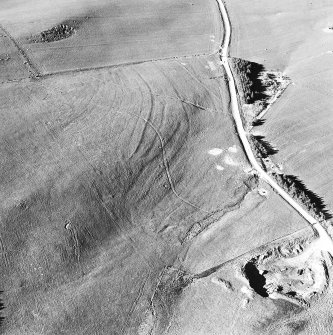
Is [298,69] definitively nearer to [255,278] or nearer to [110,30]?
[110,30]

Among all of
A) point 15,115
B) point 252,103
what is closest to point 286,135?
point 252,103

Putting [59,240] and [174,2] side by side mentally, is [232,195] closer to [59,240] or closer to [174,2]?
[59,240]

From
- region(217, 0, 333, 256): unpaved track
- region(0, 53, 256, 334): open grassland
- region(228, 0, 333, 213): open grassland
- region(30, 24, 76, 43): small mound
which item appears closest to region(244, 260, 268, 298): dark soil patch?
region(0, 53, 256, 334): open grassland

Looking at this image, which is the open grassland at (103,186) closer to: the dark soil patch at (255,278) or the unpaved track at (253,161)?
the unpaved track at (253,161)

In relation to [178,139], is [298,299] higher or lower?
lower

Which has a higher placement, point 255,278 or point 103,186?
point 103,186

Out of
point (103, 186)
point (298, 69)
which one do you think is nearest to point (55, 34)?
point (103, 186)
